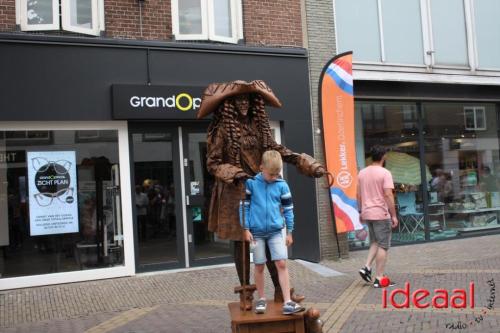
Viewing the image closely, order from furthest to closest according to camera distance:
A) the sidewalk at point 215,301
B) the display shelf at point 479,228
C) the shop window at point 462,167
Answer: the display shelf at point 479,228 < the shop window at point 462,167 < the sidewalk at point 215,301

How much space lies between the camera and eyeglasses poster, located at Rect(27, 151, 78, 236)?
829 centimetres

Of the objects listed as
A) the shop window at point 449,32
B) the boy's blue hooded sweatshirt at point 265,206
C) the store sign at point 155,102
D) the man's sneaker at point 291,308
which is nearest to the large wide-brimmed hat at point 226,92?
the boy's blue hooded sweatshirt at point 265,206

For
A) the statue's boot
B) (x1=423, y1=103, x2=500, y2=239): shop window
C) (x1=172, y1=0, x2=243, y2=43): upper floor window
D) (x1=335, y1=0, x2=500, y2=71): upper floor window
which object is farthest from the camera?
(x1=423, y1=103, x2=500, y2=239): shop window

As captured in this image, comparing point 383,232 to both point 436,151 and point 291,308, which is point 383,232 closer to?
point 291,308

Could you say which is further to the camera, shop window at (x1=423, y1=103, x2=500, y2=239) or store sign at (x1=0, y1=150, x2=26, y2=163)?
shop window at (x1=423, y1=103, x2=500, y2=239)

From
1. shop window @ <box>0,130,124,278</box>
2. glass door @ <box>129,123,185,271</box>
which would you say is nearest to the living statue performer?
glass door @ <box>129,123,185,271</box>

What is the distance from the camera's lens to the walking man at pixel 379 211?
24.4 feet

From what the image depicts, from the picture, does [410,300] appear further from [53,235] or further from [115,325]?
[53,235]

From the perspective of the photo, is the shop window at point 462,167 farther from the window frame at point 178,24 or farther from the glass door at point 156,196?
the glass door at point 156,196

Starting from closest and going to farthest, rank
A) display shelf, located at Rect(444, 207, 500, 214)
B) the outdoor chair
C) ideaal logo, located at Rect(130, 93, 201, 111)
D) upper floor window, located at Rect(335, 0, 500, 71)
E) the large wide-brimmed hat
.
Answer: the large wide-brimmed hat → ideaal logo, located at Rect(130, 93, 201, 111) → upper floor window, located at Rect(335, 0, 500, 71) → the outdoor chair → display shelf, located at Rect(444, 207, 500, 214)

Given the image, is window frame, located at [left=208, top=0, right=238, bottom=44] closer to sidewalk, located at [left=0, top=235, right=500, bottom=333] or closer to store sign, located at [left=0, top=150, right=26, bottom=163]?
store sign, located at [left=0, top=150, right=26, bottom=163]

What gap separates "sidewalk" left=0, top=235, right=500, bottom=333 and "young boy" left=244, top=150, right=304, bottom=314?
4.53 feet

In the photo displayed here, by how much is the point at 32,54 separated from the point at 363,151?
6699 mm

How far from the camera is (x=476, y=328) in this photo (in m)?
5.44
